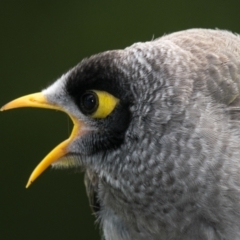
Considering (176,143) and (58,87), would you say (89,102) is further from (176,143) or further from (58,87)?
(176,143)

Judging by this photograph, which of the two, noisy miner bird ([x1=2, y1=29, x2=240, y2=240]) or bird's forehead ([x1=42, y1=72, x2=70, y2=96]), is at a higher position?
bird's forehead ([x1=42, y1=72, x2=70, y2=96])

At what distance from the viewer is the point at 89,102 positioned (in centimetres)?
213

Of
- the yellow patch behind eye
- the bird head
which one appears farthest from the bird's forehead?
the yellow patch behind eye

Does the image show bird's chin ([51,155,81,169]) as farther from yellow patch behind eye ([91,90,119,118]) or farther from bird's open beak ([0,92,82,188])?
yellow patch behind eye ([91,90,119,118])

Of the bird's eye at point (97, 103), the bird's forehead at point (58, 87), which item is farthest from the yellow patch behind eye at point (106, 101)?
the bird's forehead at point (58, 87)

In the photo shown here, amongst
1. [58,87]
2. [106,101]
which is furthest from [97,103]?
[58,87]

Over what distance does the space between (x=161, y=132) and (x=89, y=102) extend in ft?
0.67

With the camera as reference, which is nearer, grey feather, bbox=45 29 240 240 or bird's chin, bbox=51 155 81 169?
grey feather, bbox=45 29 240 240

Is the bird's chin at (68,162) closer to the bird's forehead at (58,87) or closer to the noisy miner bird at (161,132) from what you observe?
the noisy miner bird at (161,132)

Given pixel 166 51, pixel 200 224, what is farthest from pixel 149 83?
pixel 200 224

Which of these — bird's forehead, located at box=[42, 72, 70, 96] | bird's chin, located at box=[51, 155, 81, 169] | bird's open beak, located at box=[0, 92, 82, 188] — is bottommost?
bird's chin, located at box=[51, 155, 81, 169]

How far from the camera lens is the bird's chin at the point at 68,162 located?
2.21m

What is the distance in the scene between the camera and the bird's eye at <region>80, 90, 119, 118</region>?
83.1 inches

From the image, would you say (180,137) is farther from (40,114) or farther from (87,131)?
(40,114)
